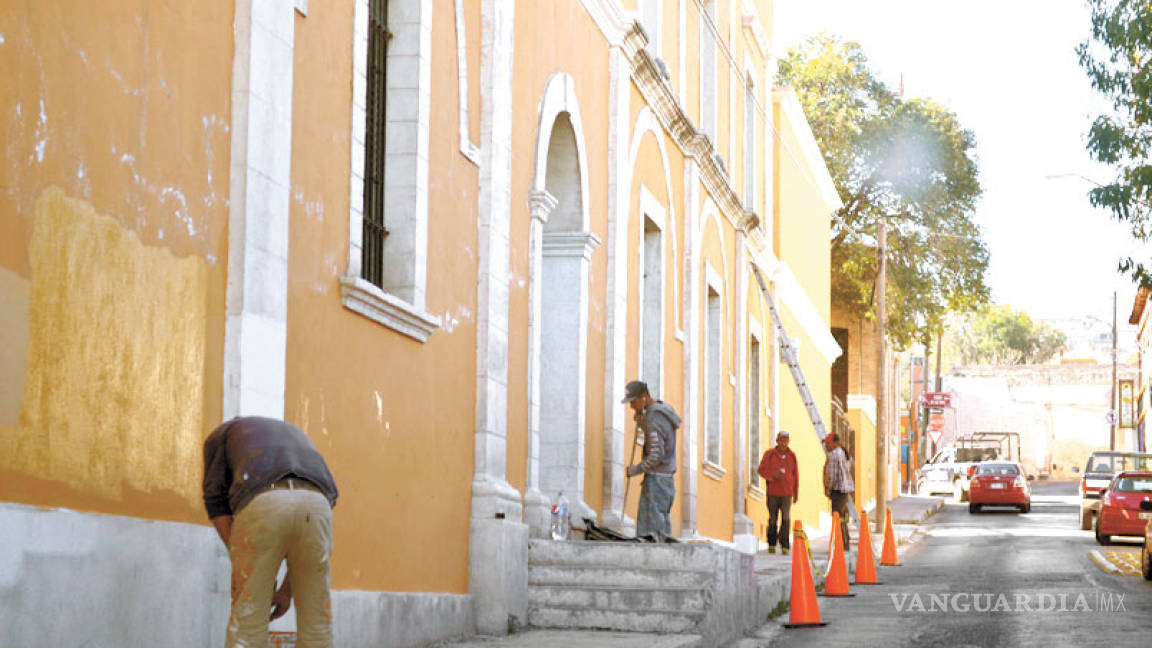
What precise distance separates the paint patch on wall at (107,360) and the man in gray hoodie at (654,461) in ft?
25.8

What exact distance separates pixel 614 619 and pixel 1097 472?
98.2 feet

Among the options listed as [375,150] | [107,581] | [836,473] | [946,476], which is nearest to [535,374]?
[375,150]

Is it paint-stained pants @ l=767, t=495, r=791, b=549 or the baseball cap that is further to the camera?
paint-stained pants @ l=767, t=495, r=791, b=549

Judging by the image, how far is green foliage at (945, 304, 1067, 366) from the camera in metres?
117

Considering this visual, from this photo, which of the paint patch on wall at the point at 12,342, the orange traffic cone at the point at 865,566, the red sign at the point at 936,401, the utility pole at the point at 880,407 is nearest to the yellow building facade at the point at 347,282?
the paint patch on wall at the point at 12,342

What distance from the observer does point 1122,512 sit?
28156mm

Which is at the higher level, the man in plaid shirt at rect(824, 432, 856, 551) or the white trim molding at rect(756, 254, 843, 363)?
the white trim molding at rect(756, 254, 843, 363)

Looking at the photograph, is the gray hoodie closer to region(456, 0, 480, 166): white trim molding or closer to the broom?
the broom

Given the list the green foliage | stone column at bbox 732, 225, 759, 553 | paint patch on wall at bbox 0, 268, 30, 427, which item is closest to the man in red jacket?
stone column at bbox 732, 225, 759, 553

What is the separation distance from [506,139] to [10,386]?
7183mm

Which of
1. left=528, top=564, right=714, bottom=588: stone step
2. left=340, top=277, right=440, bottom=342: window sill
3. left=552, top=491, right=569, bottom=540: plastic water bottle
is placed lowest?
left=528, top=564, right=714, bottom=588: stone step

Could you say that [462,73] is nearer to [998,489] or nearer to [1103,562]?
[1103,562]

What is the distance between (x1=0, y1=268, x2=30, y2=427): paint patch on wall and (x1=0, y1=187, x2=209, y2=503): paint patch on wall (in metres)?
0.04

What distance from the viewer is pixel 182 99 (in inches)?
307
